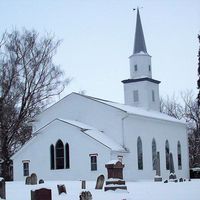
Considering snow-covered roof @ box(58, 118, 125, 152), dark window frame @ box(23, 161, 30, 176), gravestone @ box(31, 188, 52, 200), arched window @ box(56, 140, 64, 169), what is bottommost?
gravestone @ box(31, 188, 52, 200)

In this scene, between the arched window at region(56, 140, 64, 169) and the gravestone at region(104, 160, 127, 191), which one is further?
the arched window at region(56, 140, 64, 169)

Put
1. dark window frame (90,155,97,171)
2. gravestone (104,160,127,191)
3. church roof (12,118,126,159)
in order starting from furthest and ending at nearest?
church roof (12,118,126,159), dark window frame (90,155,97,171), gravestone (104,160,127,191)

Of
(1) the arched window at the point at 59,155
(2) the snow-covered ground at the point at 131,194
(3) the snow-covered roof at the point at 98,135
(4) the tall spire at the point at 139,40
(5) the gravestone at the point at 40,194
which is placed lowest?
(2) the snow-covered ground at the point at 131,194

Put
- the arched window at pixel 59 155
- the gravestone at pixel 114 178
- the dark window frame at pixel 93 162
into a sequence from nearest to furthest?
the gravestone at pixel 114 178 → the dark window frame at pixel 93 162 → the arched window at pixel 59 155

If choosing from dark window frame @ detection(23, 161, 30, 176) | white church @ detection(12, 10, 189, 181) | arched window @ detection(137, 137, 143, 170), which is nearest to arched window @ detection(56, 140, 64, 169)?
white church @ detection(12, 10, 189, 181)

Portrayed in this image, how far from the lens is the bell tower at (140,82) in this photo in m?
57.5

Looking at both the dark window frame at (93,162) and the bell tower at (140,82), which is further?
the bell tower at (140,82)

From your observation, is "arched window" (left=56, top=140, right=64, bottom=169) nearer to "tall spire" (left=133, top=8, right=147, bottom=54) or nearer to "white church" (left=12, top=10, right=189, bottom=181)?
"white church" (left=12, top=10, right=189, bottom=181)

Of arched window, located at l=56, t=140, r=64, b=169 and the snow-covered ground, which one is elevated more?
arched window, located at l=56, t=140, r=64, b=169

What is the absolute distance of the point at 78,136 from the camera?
4419 centimetres

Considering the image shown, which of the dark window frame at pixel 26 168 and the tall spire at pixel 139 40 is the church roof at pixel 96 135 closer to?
the dark window frame at pixel 26 168

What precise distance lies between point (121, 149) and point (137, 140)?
11.7 feet

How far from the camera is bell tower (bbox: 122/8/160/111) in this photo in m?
57.5

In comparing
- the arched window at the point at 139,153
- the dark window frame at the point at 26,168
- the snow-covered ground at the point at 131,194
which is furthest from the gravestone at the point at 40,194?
the arched window at the point at 139,153
